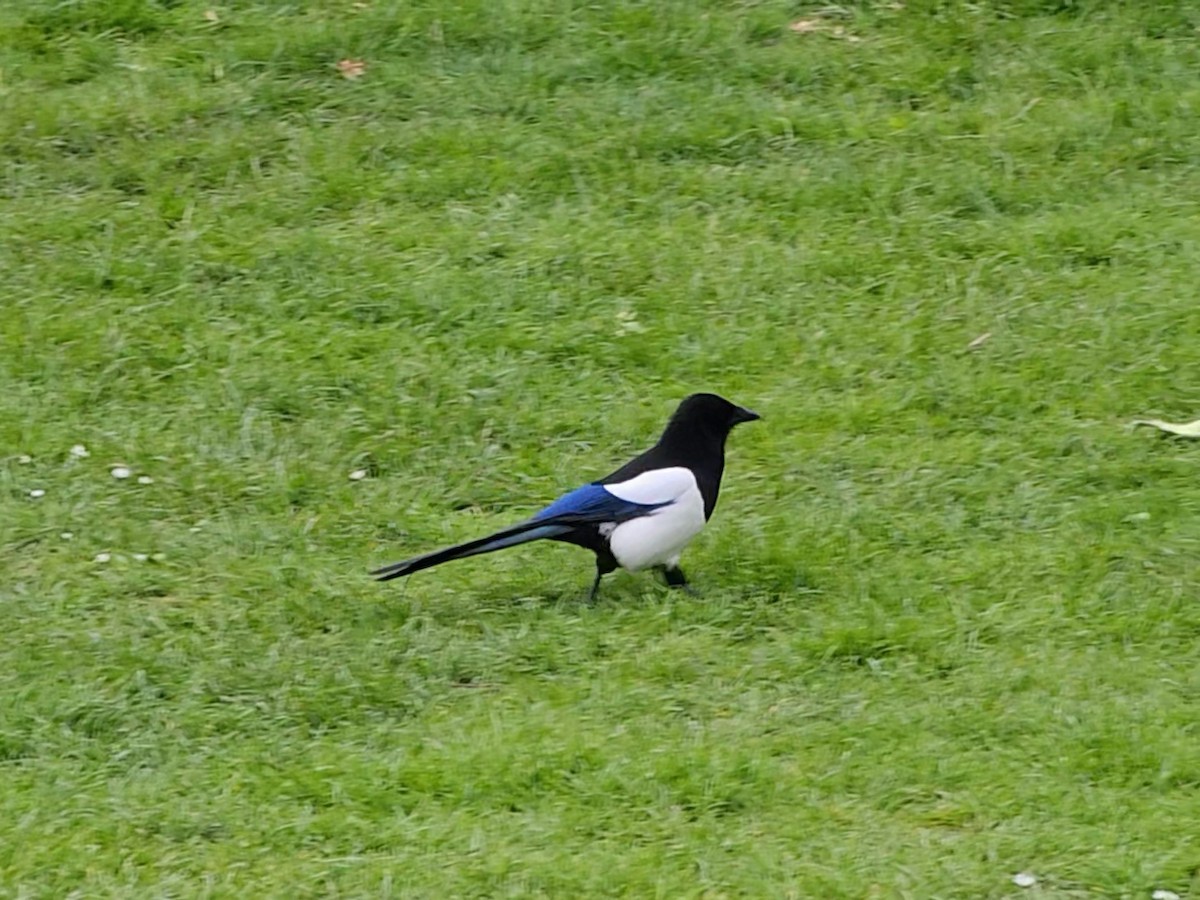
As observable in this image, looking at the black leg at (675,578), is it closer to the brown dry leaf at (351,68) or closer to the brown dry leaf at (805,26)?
the brown dry leaf at (351,68)

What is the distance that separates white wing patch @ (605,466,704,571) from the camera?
5.52m

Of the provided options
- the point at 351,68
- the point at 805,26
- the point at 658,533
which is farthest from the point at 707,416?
the point at 805,26

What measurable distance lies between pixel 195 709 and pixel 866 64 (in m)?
4.78

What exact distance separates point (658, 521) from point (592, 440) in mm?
1105

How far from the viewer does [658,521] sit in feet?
18.1

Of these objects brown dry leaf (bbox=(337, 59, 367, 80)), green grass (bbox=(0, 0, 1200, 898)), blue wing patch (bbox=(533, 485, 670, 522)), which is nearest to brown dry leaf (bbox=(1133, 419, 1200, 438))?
green grass (bbox=(0, 0, 1200, 898))

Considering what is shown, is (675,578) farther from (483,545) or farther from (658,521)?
(483,545)

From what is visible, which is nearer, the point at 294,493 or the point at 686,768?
the point at 686,768

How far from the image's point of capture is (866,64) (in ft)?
28.9

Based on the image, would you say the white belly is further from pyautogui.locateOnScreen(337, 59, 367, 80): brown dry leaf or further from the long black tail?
pyautogui.locateOnScreen(337, 59, 367, 80): brown dry leaf

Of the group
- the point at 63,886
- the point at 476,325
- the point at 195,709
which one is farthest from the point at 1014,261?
the point at 63,886

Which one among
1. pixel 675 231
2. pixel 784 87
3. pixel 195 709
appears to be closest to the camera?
pixel 195 709

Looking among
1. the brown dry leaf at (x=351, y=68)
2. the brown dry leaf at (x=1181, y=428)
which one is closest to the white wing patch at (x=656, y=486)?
the brown dry leaf at (x=1181, y=428)

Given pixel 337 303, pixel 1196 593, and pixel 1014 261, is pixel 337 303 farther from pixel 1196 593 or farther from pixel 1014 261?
pixel 1196 593
